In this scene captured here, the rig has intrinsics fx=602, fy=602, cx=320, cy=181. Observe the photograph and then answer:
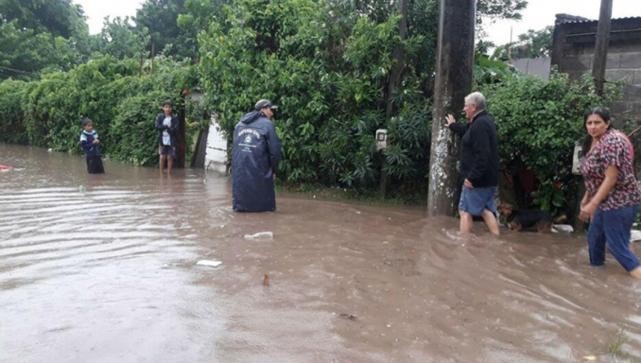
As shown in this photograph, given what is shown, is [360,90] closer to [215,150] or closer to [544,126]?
[544,126]

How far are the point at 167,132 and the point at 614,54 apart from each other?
9159mm

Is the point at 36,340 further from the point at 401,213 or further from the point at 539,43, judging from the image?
the point at 539,43

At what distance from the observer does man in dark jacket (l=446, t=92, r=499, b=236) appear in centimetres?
639

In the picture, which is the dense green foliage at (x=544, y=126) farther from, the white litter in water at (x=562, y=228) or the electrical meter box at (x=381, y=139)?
the electrical meter box at (x=381, y=139)

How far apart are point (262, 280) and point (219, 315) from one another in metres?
0.83

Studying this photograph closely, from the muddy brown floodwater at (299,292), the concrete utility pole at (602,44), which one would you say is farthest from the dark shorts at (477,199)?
the concrete utility pole at (602,44)

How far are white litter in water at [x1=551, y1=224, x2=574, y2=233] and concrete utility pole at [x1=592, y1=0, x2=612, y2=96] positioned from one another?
64.4 inches

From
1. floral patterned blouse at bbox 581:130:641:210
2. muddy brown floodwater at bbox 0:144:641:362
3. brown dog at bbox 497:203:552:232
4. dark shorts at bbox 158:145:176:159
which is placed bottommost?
muddy brown floodwater at bbox 0:144:641:362

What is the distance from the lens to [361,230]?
6996 mm

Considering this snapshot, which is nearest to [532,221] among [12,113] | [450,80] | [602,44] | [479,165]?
[479,165]

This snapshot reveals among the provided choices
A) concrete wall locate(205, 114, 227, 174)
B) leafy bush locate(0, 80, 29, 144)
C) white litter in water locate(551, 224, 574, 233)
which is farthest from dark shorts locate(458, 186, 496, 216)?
leafy bush locate(0, 80, 29, 144)

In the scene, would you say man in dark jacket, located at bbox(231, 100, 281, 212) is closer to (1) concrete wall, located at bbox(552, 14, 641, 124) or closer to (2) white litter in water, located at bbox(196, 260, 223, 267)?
(2) white litter in water, located at bbox(196, 260, 223, 267)

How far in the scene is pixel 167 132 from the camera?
13.4m

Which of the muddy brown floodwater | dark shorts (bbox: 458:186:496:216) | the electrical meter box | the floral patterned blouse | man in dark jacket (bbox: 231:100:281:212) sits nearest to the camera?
the muddy brown floodwater
